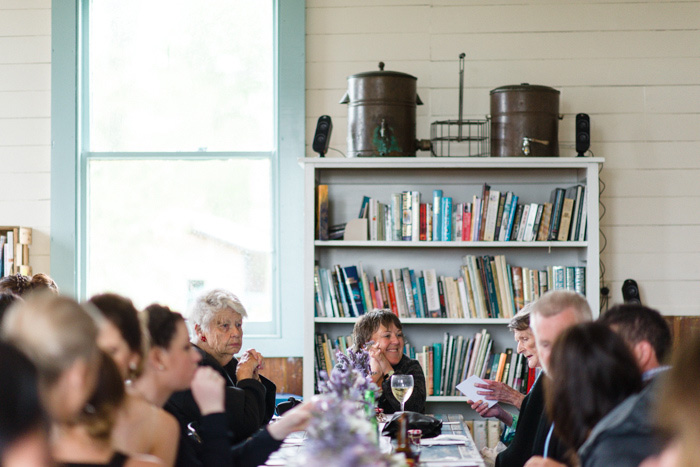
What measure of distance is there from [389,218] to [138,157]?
5.08ft

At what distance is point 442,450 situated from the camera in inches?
106

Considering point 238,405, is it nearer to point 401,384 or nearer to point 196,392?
point 401,384

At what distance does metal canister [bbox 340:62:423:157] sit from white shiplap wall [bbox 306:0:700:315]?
14.2 inches

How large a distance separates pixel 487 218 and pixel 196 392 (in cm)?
257

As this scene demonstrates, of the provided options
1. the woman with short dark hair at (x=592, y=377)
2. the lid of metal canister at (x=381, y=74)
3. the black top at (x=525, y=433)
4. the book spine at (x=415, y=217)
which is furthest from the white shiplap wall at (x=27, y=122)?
the woman with short dark hair at (x=592, y=377)

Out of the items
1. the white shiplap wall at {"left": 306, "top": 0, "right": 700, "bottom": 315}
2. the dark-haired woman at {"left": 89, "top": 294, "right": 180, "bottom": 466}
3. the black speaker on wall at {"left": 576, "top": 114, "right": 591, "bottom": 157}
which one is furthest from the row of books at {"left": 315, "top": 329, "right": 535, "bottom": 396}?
the dark-haired woman at {"left": 89, "top": 294, "right": 180, "bottom": 466}

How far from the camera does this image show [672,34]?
14.6 feet

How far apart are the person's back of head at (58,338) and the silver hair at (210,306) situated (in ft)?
5.71

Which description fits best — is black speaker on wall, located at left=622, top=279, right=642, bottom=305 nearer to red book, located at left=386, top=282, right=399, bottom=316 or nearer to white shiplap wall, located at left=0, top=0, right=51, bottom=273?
red book, located at left=386, top=282, right=399, bottom=316

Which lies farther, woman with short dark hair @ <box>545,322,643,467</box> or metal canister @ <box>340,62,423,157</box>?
metal canister @ <box>340,62,423,157</box>

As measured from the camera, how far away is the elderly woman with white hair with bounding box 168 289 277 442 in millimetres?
2830

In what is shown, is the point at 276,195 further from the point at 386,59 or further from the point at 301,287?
the point at 386,59

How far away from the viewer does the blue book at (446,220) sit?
166 inches

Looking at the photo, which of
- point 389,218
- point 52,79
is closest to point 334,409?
point 389,218
